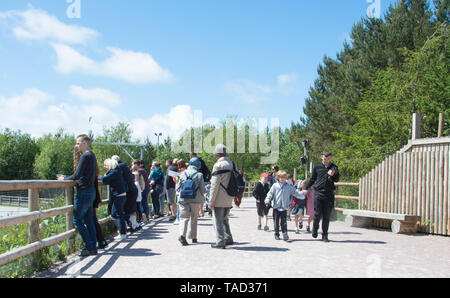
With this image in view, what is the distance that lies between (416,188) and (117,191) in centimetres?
752

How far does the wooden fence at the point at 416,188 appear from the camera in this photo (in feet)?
35.1

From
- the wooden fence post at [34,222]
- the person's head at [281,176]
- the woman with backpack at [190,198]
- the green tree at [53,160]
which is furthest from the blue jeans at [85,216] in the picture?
the green tree at [53,160]

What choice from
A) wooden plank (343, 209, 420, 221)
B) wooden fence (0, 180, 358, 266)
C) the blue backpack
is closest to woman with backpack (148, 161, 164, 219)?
the blue backpack

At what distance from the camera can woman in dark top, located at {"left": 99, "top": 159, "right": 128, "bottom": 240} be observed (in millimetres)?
8953

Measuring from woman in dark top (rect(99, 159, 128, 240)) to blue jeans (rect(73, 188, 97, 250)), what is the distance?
1608 millimetres

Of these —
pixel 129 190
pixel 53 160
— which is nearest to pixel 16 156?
pixel 53 160

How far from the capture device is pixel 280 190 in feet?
32.4

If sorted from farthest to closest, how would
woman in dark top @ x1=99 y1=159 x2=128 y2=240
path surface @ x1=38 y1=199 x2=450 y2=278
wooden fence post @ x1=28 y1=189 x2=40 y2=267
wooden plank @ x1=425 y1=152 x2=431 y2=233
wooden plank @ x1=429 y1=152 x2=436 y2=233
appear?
1. wooden plank @ x1=425 y1=152 x2=431 y2=233
2. wooden plank @ x1=429 y1=152 x2=436 y2=233
3. woman in dark top @ x1=99 y1=159 x2=128 y2=240
4. wooden fence post @ x1=28 y1=189 x2=40 y2=267
5. path surface @ x1=38 y1=199 x2=450 y2=278

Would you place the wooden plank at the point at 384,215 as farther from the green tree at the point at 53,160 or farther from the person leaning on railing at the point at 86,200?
the green tree at the point at 53,160

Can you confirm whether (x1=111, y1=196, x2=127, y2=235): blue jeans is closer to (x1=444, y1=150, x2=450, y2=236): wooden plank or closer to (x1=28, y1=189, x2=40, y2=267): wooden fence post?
(x1=28, y1=189, x2=40, y2=267): wooden fence post

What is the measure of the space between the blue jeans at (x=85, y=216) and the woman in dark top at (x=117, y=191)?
1608mm
